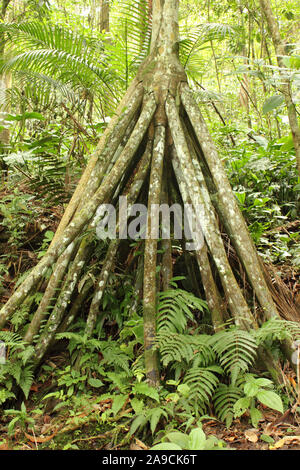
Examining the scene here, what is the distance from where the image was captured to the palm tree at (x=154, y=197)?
282cm

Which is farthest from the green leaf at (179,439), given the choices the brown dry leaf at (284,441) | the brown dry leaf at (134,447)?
the brown dry leaf at (284,441)

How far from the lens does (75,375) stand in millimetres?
2623

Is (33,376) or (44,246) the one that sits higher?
(44,246)

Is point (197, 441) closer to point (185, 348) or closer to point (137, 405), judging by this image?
point (137, 405)

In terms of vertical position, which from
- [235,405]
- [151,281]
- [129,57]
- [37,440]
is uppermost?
[129,57]

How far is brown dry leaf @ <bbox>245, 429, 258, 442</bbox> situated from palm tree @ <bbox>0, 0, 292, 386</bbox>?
2.05 ft

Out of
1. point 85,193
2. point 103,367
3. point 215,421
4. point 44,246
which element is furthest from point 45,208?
point 215,421

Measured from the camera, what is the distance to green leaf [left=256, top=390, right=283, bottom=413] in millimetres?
2047

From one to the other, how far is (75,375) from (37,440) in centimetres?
49

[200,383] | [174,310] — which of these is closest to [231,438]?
[200,383]

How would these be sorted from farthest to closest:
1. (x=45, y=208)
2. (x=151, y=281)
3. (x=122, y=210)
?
(x=45, y=208)
(x=122, y=210)
(x=151, y=281)

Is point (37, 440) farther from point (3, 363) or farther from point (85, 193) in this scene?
point (85, 193)

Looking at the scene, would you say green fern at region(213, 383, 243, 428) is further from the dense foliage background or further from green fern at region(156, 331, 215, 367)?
green fern at region(156, 331, 215, 367)

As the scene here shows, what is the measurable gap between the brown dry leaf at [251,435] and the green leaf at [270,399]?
0.20 metres
